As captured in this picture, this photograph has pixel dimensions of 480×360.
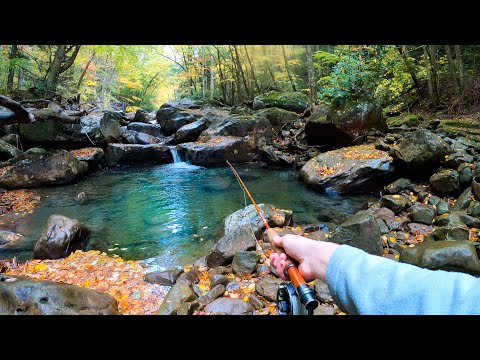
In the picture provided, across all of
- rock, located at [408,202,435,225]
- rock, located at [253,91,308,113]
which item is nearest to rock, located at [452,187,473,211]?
rock, located at [408,202,435,225]

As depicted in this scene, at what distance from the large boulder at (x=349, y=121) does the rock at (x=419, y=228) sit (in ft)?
18.3

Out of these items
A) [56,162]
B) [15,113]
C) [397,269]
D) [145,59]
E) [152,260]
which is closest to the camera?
[397,269]

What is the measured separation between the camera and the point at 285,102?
17859 millimetres

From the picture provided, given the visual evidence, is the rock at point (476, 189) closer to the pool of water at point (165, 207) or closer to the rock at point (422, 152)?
the rock at point (422, 152)

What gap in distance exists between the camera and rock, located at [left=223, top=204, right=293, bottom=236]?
18.0 feet

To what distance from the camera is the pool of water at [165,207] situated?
5930 millimetres

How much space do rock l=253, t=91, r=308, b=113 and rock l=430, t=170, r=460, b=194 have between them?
37.6 feet

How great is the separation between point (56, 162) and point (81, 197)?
239 centimetres

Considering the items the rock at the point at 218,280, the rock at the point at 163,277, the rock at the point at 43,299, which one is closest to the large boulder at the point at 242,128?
the rock at the point at 163,277

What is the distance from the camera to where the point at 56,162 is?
10.1m
